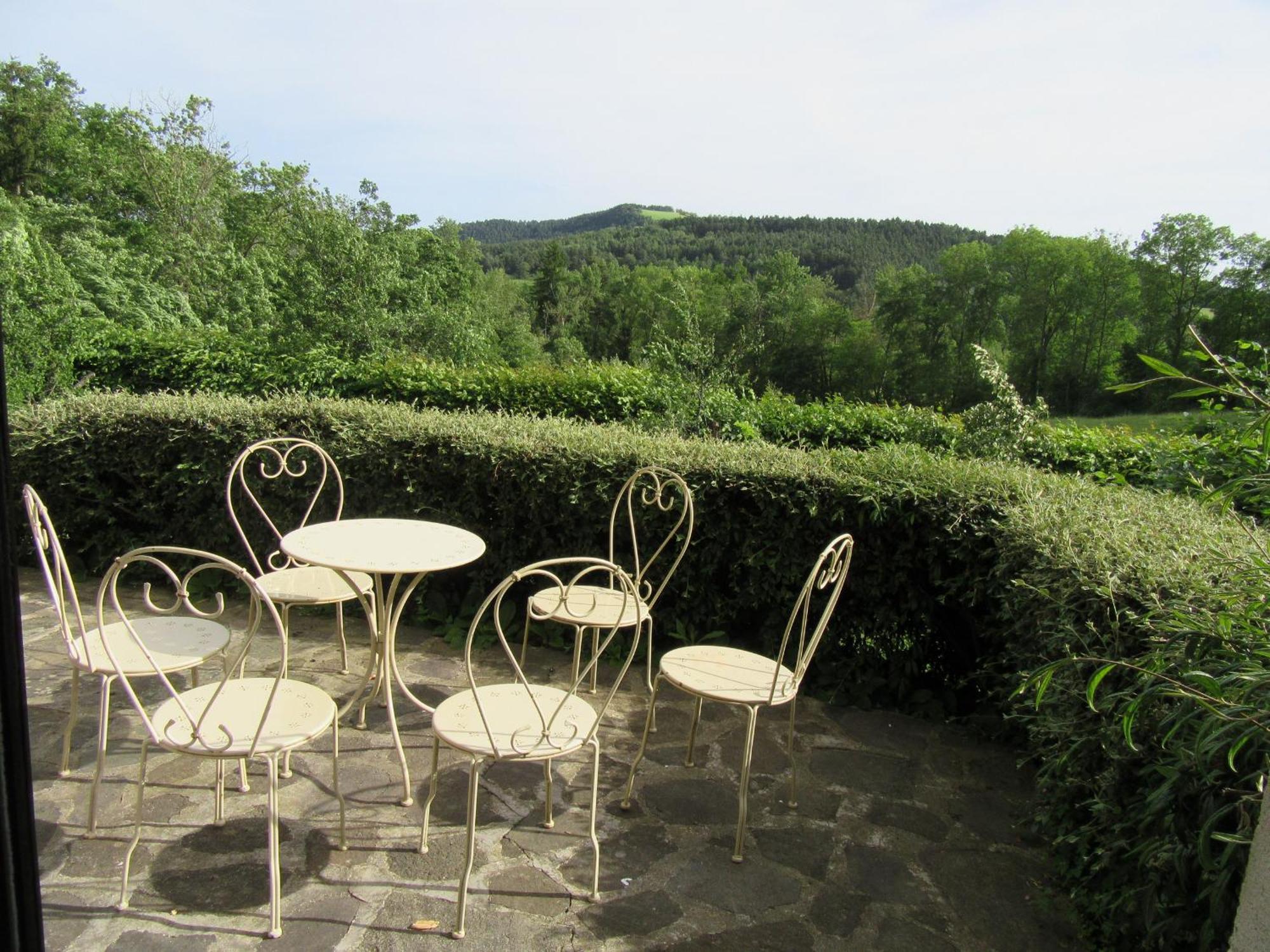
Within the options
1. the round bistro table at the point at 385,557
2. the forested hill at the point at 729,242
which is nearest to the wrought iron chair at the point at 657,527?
the round bistro table at the point at 385,557

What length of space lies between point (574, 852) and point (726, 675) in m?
0.75

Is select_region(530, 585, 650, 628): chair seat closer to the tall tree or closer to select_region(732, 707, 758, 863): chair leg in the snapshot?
select_region(732, 707, 758, 863): chair leg

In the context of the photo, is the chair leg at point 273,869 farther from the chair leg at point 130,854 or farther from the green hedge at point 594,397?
the green hedge at point 594,397

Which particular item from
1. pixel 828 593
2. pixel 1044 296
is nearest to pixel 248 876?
pixel 828 593

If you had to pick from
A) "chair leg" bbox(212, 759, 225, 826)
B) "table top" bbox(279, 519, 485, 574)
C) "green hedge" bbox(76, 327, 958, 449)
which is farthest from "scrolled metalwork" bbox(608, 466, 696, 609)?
"green hedge" bbox(76, 327, 958, 449)

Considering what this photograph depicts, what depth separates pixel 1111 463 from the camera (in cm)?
631

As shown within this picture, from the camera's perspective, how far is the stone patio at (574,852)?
2.22 metres

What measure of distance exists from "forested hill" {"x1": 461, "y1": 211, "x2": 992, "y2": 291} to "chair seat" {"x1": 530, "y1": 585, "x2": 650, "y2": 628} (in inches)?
2305

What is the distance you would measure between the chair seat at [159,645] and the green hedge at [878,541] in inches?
65.3

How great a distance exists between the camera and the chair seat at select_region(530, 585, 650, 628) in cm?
313

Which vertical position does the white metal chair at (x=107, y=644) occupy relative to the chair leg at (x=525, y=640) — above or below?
above

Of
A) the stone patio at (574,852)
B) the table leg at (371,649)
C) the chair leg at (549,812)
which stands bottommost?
the stone patio at (574,852)

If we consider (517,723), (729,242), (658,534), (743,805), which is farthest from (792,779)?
(729,242)

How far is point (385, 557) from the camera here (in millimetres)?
2748
